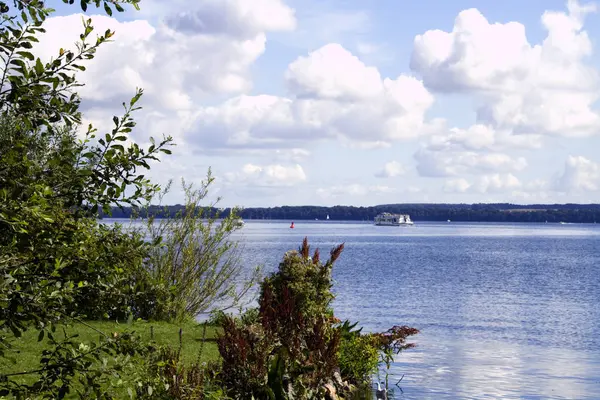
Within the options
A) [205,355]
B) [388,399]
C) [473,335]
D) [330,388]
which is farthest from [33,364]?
[473,335]

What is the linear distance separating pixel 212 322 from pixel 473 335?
42.8 feet

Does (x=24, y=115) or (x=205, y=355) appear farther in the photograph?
(x=205, y=355)

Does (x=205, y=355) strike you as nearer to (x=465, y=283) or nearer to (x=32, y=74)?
(x=32, y=74)

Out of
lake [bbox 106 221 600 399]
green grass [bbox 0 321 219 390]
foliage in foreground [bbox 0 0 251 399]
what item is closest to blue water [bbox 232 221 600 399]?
lake [bbox 106 221 600 399]

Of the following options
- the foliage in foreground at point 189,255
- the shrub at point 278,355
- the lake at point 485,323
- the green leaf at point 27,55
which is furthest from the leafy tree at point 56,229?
the foliage in foreground at point 189,255

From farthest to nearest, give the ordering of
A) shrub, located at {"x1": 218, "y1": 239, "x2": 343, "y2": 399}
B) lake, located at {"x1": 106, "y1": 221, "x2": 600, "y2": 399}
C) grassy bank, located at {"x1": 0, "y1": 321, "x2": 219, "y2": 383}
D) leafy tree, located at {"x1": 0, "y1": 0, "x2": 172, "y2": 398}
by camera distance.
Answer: lake, located at {"x1": 106, "y1": 221, "x2": 600, "y2": 399} < grassy bank, located at {"x1": 0, "y1": 321, "x2": 219, "y2": 383} < shrub, located at {"x1": 218, "y1": 239, "x2": 343, "y2": 399} < leafy tree, located at {"x1": 0, "y1": 0, "x2": 172, "y2": 398}

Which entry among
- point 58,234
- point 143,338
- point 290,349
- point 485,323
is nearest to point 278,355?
point 290,349

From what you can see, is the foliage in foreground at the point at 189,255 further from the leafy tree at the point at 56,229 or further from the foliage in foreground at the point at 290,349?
the leafy tree at the point at 56,229

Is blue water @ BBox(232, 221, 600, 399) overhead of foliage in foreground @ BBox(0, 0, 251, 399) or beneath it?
beneath

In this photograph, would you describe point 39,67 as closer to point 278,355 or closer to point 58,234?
point 58,234

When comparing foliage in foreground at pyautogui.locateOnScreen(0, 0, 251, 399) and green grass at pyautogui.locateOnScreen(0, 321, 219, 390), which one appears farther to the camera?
green grass at pyautogui.locateOnScreen(0, 321, 219, 390)

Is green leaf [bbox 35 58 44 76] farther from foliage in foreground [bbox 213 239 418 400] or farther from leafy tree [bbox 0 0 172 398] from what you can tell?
foliage in foreground [bbox 213 239 418 400]

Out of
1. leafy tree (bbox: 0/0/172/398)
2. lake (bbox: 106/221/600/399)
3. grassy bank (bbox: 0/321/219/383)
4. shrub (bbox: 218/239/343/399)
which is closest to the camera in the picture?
leafy tree (bbox: 0/0/172/398)

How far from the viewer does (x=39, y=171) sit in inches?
209
